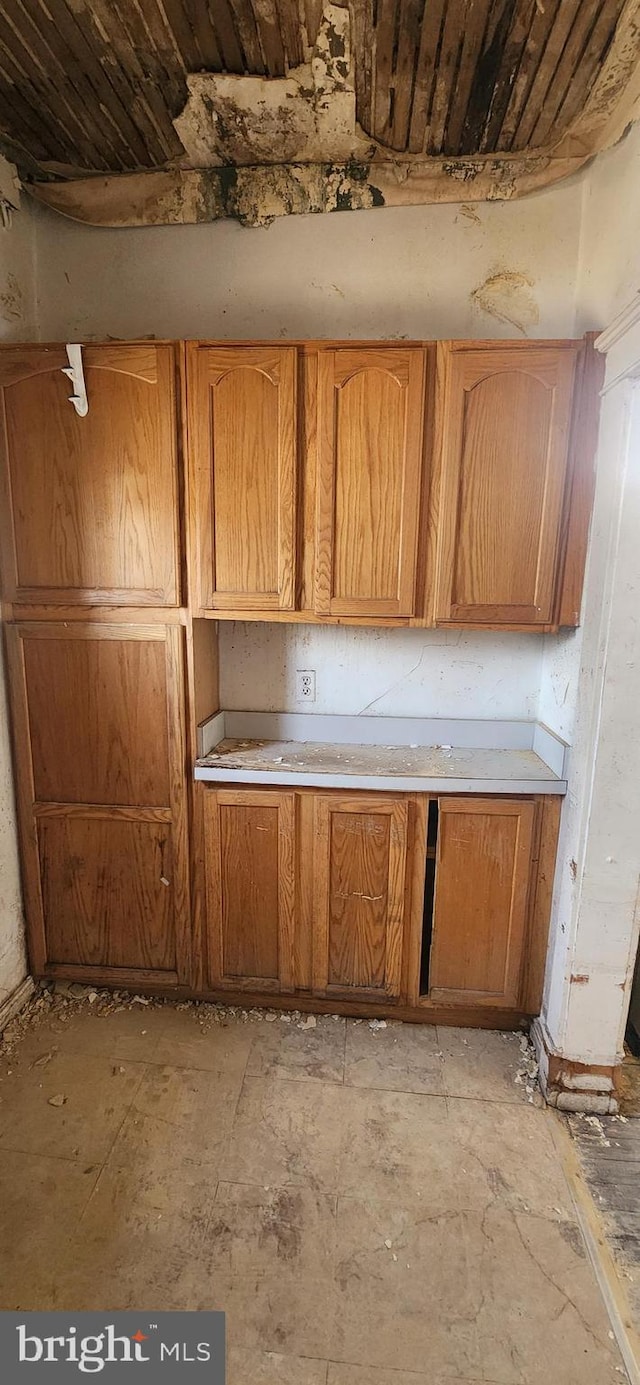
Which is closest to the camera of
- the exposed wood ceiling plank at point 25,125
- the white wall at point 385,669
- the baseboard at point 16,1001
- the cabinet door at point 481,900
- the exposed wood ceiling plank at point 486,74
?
the exposed wood ceiling plank at point 486,74

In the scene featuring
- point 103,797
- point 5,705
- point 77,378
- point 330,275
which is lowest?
point 103,797

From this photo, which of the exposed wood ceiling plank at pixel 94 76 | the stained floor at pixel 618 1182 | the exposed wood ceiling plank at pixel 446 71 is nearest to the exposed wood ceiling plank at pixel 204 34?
the exposed wood ceiling plank at pixel 94 76

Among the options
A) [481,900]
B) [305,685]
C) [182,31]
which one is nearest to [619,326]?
[182,31]

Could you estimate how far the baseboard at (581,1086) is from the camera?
5.77ft

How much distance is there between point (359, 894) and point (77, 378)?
185 centimetres

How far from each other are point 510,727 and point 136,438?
1.61 m

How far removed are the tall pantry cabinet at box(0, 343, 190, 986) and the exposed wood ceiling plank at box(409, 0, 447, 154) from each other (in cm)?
100

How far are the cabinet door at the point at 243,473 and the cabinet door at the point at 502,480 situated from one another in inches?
18.9

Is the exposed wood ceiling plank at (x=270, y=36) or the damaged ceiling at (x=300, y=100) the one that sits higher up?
the exposed wood ceiling plank at (x=270, y=36)

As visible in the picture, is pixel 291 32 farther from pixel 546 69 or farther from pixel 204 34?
pixel 546 69

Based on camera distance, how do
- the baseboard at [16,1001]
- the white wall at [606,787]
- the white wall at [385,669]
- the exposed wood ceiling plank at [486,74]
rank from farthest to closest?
the white wall at [385,669] → the baseboard at [16,1001] → the white wall at [606,787] → the exposed wood ceiling plank at [486,74]

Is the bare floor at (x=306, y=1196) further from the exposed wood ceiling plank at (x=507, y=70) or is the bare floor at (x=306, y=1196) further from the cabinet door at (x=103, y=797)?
the exposed wood ceiling plank at (x=507, y=70)

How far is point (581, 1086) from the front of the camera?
177cm

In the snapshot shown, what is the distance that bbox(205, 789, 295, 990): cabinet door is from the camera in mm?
2004
